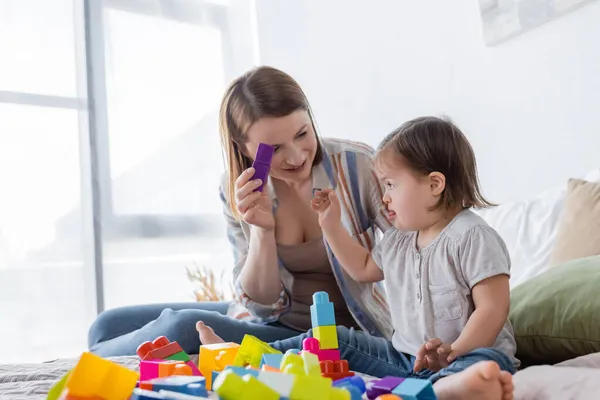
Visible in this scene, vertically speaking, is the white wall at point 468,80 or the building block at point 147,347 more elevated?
the white wall at point 468,80

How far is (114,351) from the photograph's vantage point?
1.58 meters

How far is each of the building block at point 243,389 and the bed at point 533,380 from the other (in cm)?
36

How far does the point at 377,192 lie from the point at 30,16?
1947 mm

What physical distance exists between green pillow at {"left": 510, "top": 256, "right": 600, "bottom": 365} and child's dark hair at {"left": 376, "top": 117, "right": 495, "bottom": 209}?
0.17 metres

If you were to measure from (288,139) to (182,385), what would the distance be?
77cm

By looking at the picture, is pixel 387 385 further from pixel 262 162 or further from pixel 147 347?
pixel 262 162

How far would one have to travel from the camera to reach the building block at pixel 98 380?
29.7 inches

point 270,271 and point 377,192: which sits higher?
point 377,192

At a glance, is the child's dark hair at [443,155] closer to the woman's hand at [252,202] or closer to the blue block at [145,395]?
the woman's hand at [252,202]

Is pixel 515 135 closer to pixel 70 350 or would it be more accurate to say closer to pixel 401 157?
pixel 401 157

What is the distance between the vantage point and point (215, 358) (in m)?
1.00

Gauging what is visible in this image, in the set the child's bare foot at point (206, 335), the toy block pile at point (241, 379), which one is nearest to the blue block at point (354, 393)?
the toy block pile at point (241, 379)

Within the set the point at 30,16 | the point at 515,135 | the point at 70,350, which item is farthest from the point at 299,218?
the point at 30,16

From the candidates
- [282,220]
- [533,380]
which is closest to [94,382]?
[533,380]
